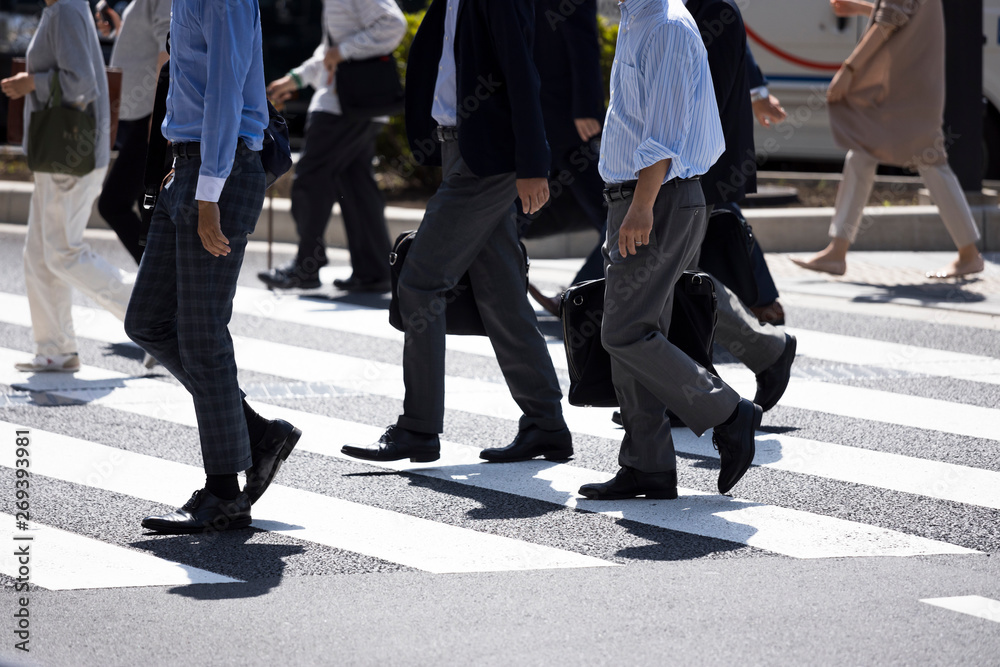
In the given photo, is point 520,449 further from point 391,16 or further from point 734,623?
point 391,16

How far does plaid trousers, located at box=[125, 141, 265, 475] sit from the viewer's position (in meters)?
4.14

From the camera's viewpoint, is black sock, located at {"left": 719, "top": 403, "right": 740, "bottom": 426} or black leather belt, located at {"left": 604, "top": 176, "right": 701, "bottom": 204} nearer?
black leather belt, located at {"left": 604, "top": 176, "right": 701, "bottom": 204}

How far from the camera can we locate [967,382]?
21.2 feet

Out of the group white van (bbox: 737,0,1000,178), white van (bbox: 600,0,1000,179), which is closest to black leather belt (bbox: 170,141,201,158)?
white van (bbox: 600,0,1000,179)

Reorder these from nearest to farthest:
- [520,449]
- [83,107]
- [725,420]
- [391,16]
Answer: [725,420] < [520,449] < [83,107] < [391,16]

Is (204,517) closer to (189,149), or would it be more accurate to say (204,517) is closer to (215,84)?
(189,149)

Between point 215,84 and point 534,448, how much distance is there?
5.99ft

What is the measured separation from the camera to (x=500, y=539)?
166 inches

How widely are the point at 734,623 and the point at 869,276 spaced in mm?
6320

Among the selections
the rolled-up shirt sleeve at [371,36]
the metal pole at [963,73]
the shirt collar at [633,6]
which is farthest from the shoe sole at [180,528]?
the metal pole at [963,73]

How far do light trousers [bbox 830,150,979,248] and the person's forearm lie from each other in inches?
191

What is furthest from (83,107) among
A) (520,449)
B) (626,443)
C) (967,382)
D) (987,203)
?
(987,203)

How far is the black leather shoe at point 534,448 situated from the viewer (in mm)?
5172

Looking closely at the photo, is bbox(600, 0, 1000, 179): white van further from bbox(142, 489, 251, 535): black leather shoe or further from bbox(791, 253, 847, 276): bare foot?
bbox(142, 489, 251, 535): black leather shoe
